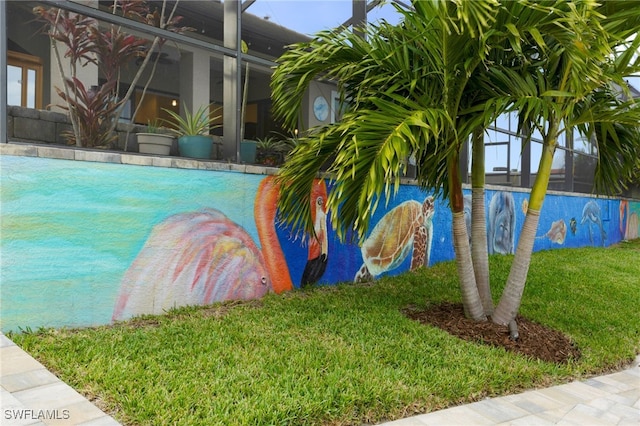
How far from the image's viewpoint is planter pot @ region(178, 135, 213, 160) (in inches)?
179

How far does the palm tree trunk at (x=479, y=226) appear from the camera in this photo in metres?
4.52

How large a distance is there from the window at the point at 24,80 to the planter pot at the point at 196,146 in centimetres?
128

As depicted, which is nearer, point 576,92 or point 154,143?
point 576,92

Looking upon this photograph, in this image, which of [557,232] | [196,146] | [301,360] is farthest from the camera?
[557,232]

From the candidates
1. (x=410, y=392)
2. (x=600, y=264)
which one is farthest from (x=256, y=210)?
(x=600, y=264)

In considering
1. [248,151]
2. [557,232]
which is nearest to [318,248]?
[248,151]

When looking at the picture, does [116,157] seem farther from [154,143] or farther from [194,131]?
[194,131]

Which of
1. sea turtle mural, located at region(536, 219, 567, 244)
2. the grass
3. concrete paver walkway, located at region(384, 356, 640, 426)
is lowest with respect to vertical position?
concrete paver walkway, located at region(384, 356, 640, 426)

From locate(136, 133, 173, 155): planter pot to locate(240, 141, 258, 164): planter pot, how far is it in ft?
2.80

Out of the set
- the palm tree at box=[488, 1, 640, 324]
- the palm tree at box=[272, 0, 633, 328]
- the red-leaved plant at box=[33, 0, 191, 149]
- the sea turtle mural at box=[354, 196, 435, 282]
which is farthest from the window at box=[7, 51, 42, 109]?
the sea turtle mural at box=[354, 196, 435, 282]

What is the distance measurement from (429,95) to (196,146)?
94.9 inches

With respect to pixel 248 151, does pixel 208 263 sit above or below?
below

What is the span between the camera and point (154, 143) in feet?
14.1

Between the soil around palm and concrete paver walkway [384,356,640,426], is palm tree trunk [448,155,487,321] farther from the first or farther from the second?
concrete paver walkway [384,356,640,426]
